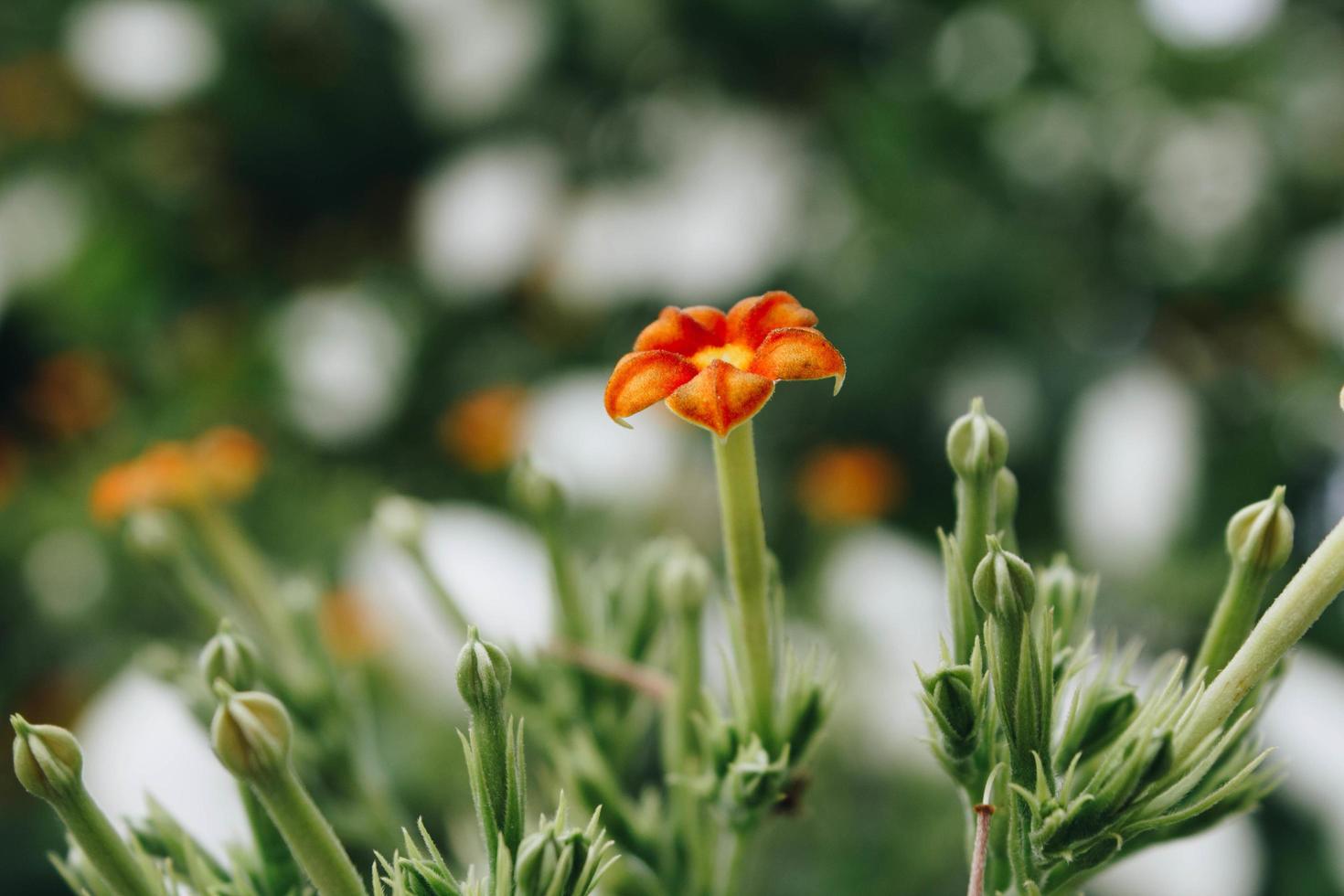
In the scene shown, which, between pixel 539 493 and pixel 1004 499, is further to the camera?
pixel 539 493

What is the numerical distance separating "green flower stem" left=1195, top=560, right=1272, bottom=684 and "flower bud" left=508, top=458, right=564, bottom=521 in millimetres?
302

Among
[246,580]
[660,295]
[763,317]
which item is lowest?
[246,580]

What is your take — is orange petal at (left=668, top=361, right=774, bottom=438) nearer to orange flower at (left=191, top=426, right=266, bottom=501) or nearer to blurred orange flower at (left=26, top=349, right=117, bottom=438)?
orange flower at (left=191, top=426, right=266, bottom=501)

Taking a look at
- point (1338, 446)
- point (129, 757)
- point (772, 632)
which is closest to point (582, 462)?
point (129, 757)

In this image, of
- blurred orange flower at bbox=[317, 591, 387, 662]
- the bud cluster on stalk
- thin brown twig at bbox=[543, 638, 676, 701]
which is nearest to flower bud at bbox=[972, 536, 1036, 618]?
the bud cluster on stalk

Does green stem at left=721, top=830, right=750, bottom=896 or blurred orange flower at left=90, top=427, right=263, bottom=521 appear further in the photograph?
blurred orange flower at left=90, top=427, right=263, bottom=521

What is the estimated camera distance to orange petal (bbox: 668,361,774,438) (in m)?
0.41

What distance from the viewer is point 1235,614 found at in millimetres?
468

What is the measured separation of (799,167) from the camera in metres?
1.75

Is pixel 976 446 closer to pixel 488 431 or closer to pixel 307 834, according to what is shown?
pixel 307 834

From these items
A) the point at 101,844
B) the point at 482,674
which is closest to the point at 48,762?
the point at 101,844

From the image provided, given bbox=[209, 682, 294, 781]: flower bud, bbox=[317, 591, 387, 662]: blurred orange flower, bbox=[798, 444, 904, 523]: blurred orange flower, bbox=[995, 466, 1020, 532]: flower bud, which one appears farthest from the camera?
bbox=[798, 444, 904, 523]: blurred orange flower

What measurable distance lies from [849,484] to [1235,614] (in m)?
1.03

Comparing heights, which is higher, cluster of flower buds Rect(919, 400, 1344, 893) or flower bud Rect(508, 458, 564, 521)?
flower bud Rect(508, 458, 564, 521)
